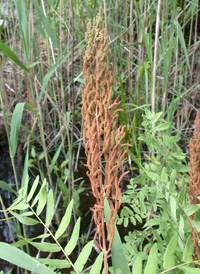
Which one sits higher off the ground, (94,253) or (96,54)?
(96,54)

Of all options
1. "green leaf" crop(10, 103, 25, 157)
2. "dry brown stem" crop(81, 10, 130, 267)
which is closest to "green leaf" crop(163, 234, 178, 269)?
"dry brown stem" crop(81, 10, 130, 267)

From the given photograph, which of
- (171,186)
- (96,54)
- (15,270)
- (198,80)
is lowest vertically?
(15,270)

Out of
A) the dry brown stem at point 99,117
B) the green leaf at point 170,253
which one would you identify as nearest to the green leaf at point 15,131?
the dry brown stem at point 99,117

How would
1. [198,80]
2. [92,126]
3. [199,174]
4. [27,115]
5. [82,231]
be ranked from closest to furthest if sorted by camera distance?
[92,126], [199,174], [82,231], [198,80], [27,115]

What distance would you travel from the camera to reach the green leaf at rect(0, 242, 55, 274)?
1.60ft

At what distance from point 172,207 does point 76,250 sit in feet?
3.16

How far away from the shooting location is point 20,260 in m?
0.49

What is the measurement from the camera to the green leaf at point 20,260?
1.60 ft

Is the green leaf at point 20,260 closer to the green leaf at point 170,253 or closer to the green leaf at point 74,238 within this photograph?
the green leaf at point 74,238

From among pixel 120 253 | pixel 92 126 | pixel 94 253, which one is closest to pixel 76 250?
pixel 94 253

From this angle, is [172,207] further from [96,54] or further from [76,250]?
[76,250]

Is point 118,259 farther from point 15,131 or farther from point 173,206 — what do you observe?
point 15,131

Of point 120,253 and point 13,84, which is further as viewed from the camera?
point 13,84

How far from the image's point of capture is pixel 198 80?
2.10 meters
